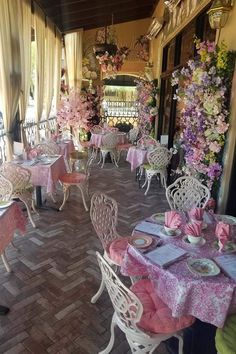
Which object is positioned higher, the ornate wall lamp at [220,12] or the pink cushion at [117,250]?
the ornate wall lamp at [220,12]

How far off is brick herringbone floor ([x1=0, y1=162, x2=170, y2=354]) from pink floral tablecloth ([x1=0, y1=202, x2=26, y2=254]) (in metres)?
0.47

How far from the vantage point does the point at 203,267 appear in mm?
1801

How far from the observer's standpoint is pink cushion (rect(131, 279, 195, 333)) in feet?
5.58

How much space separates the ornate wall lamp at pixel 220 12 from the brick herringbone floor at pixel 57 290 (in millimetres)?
2689

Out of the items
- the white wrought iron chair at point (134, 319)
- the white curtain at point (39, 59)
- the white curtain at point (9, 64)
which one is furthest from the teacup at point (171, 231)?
the white curtain at point (39, 59)

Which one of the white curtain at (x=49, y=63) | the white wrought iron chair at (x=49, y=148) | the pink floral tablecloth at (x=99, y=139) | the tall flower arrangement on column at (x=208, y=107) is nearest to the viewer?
the tall flower arrangement on column at (x=208, y=107)

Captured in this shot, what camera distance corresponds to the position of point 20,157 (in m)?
4.30

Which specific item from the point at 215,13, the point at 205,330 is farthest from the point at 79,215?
the point at 215,13

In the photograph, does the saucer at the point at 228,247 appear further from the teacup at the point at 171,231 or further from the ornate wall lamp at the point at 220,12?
the ornate wall lamp at the point at 220,12

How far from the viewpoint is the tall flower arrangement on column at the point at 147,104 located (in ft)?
23.5

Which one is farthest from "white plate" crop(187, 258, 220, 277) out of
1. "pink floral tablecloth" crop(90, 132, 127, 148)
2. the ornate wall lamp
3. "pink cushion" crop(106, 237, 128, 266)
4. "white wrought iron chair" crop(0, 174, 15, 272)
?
"pink floral tablecloth" crop(90, 132, 127, 148)

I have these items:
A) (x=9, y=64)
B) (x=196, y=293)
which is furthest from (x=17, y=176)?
(x=196, y=293)

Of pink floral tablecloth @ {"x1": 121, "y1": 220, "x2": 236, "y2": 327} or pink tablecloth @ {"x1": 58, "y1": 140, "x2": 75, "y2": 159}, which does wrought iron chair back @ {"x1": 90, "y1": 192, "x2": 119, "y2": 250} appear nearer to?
pink floral tablecloth @ {"x1": 121, "y1": 220, "x2": 236, "y2": 327}

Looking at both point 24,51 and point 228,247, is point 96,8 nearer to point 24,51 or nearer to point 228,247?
point 24,51
